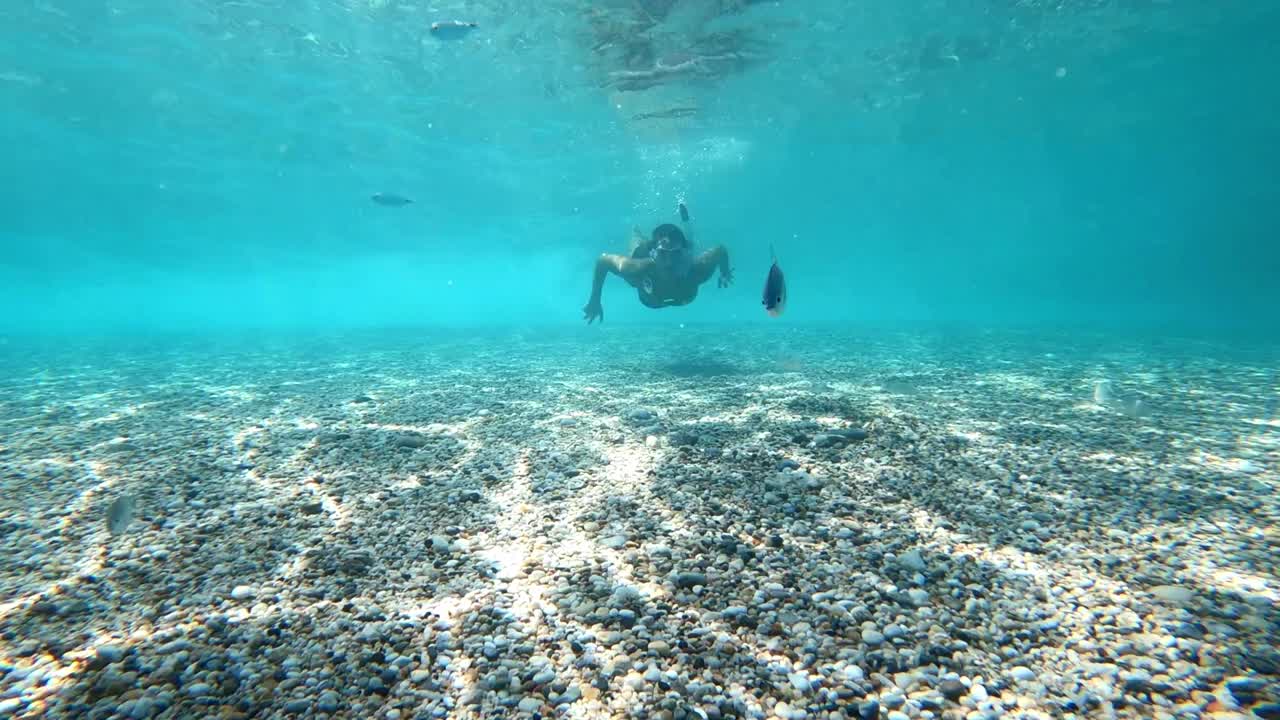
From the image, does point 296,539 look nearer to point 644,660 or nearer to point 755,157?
point 644,660

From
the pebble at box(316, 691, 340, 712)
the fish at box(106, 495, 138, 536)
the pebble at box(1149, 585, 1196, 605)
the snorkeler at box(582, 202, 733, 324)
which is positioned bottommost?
the pebble at box(1149, 585, 1196, 605)

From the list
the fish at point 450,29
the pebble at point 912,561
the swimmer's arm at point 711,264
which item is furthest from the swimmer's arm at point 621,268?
the pebble at point 912,561

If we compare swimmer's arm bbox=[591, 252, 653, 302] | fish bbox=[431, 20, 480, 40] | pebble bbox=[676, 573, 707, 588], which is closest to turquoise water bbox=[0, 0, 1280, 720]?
pebble bbox=[676, 573, 707, 588]

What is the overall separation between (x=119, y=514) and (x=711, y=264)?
11.0m

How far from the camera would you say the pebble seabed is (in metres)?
2.23

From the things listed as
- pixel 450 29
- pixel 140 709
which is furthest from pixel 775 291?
pixel 450 29

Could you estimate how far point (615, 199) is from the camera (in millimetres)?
40062

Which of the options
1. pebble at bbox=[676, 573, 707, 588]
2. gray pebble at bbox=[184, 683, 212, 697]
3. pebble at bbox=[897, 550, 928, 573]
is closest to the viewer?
gray pebble at bbox=[184, 683, 212, 697]

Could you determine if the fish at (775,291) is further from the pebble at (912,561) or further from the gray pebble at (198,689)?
the gray pebble at (198,689)

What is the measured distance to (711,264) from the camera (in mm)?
12633

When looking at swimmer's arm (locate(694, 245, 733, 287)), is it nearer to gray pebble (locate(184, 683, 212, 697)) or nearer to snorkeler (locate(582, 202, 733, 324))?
snorkeler (locate(582, 202, 733, 324))

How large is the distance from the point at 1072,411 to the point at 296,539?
29.7ft

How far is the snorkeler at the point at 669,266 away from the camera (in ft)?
39.2

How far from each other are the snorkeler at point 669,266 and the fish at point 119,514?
9481 millimetres
